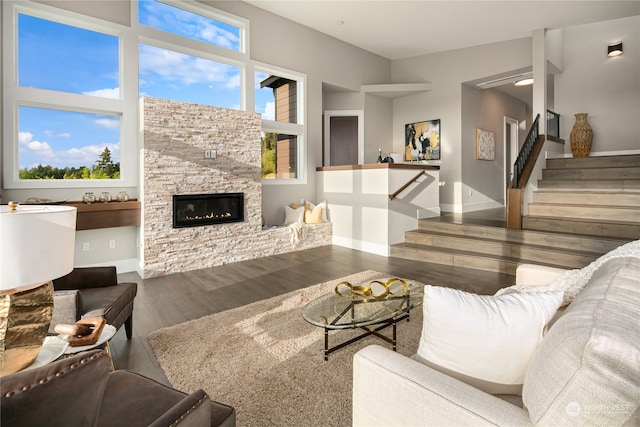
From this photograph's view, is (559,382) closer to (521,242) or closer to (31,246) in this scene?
(31,246)

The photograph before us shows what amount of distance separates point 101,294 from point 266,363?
1.25 meters

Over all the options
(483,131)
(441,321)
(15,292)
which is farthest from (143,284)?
(483,131)

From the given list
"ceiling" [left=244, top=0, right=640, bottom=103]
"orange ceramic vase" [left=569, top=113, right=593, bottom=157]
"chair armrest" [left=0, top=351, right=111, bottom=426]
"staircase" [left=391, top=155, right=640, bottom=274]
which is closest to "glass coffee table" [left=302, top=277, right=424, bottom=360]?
"chair armrest" [left=0, top=351, right=111, bottom=426]

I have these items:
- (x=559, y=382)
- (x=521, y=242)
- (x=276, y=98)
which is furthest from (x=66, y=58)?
(x=521, y=242)

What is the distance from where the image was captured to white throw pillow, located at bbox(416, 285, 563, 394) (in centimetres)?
115

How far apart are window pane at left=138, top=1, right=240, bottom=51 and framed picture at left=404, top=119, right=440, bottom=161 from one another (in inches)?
173

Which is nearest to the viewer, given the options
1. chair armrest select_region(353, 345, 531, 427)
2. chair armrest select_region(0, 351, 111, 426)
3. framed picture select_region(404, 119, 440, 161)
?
chair armrest select_region(0, 351, 111, 426)

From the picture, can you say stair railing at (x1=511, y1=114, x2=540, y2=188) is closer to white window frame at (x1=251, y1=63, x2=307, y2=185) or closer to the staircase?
the staircase

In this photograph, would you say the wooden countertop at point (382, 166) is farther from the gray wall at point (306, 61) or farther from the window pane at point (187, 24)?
the window pane at point (187, 24)

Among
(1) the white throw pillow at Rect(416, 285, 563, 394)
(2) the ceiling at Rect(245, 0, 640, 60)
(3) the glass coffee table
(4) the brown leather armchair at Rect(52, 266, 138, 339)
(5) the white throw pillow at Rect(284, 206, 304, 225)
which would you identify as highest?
(2) the ceiling at Rect(245, 0, 640, 60)

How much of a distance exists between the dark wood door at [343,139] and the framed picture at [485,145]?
2.78 m

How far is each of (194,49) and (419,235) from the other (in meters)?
4.54

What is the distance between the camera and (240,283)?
4.21 meters

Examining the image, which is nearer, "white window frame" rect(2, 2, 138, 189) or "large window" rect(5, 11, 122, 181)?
"white window frame" rect(2, 2, 138, 189)
